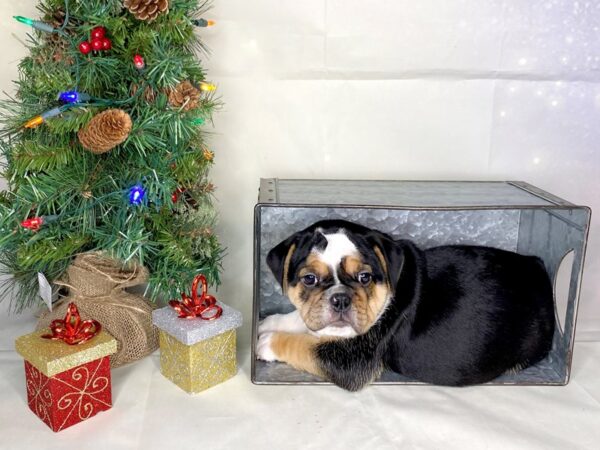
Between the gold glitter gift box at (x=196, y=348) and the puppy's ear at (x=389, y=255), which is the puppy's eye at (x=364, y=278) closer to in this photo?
the puppy's ear at (x=389, y=255)

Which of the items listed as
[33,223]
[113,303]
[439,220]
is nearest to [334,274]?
[439,220]

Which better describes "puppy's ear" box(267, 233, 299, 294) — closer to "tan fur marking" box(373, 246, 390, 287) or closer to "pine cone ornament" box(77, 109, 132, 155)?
"tan fur marking" box(373, 246, 390, 287)

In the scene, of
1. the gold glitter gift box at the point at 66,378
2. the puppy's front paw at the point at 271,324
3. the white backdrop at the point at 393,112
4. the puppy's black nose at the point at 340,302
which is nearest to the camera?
the gold glitter gift box at the point at 66,378

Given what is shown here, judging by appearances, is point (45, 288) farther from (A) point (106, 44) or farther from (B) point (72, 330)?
(A) point (106, 44)

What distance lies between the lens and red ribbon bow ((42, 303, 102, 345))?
130cm

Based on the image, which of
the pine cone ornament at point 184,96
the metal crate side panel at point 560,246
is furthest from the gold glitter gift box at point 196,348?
the metal crate side panel at point 560,246

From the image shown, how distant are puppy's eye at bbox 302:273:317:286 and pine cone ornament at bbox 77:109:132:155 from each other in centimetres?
47

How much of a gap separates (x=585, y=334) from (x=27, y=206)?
1461 mm

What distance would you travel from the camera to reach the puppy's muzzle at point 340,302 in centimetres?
137

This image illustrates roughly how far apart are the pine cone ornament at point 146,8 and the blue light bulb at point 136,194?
0.34 m

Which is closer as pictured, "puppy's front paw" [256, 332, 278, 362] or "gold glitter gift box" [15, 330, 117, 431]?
"gold glitter gift box" [15, 330, 117, 431]

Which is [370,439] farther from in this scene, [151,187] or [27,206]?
[27,206]

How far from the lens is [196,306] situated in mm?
1448

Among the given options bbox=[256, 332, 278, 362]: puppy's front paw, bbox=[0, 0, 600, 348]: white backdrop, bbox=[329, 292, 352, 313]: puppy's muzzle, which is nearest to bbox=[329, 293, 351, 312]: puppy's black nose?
bbox=[329, 292, 352, 313]: puppy's muzzle
